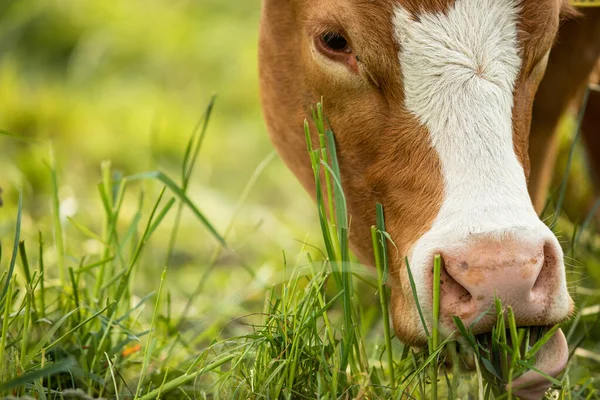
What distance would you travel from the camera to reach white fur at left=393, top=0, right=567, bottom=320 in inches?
87.3

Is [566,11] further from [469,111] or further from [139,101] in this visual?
[139,101]

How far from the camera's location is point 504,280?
6.87 feet

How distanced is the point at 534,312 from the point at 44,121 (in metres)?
4.59

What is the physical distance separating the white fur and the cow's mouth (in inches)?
8.5

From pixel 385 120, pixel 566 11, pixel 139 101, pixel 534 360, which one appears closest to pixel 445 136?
pixel 385 120

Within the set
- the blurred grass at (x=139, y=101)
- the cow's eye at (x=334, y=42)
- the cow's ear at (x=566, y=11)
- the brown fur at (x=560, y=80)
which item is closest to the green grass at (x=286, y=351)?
the cow's eye at (x=334, y=42)

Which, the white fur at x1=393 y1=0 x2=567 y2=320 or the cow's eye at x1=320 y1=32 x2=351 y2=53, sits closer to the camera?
the white fur at x1=393 y1=0 x2=567 y2=320

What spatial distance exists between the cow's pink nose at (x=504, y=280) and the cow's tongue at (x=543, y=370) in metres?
0.09

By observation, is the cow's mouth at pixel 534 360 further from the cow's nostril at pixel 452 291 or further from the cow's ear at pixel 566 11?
the cow's ear at pixel 566 11

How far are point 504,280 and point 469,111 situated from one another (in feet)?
1.79

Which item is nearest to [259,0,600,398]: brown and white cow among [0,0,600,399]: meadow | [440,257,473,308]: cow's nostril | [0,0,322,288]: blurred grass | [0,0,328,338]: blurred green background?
[440,257,473,308]: cow's nostril

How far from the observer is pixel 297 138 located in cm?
320

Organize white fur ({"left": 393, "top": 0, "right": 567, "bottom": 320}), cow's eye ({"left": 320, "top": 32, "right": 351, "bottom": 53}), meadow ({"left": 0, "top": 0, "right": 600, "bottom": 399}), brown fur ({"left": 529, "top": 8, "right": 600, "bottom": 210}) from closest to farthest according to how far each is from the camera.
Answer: white fur ({"left": 393, "top": 0, "right": 567, "bottom": 320}) → meadow ({"left": 0, "top": 0, "right": 600, "bottom": 399}) → cow's eye ({"left": 320, "top": 32, "right": 351, "bottom": 53}) → brown fur ({"left": 529, "top": 8, "right": 600, "bottom": 210})

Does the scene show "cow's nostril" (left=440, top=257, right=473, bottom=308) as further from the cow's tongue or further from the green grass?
the cow's tongue
